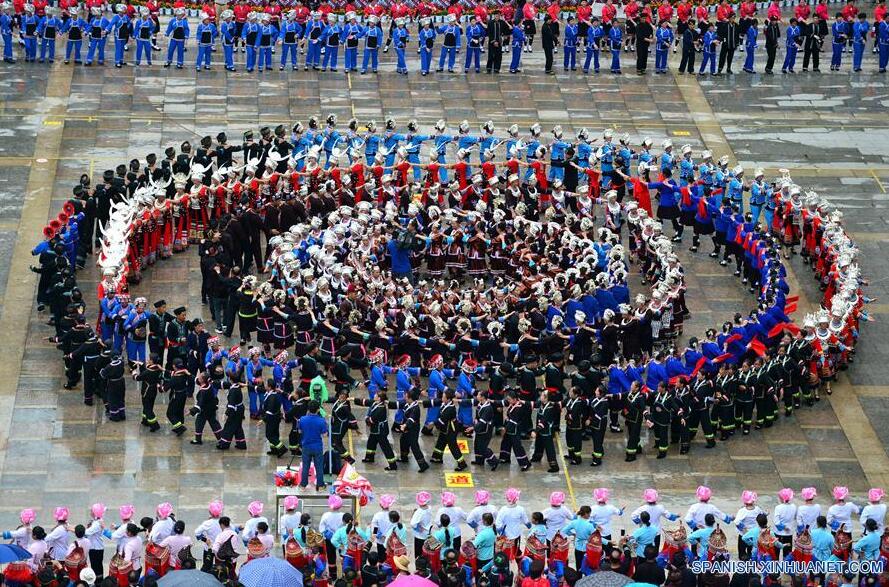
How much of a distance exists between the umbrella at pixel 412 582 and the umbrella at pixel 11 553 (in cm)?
614

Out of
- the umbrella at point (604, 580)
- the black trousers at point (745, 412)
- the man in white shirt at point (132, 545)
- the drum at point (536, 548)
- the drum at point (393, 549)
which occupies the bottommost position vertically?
the black trousers at point (745, 412)

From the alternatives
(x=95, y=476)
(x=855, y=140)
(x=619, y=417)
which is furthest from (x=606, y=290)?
(x=855, y=140)

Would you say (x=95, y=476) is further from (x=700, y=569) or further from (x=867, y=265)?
(x=867, y=265)

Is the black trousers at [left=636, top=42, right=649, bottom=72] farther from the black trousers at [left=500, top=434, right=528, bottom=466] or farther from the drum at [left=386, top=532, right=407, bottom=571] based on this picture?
the drum at [left=386, top=532, right=407, bottom=571]

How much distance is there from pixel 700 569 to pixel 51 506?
1231cm

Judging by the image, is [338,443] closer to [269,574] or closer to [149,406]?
[149,406]

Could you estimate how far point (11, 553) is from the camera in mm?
30281

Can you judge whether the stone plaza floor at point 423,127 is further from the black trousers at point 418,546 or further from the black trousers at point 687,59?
the black trousers at point 418,546

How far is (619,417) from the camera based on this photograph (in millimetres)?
39562

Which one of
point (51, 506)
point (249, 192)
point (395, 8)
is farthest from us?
point (395, 8)

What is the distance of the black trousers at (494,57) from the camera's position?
58906mm

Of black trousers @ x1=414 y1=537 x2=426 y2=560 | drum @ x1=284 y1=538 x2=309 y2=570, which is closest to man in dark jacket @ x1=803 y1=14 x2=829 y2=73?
black trousers @ x1=414 y1=537 x2=426 y2=560

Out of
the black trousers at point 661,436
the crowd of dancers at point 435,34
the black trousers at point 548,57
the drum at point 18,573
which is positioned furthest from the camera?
the black trousers at point 548,57

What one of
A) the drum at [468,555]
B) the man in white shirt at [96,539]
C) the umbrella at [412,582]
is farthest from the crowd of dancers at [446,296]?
the umbrella at [412,582]
